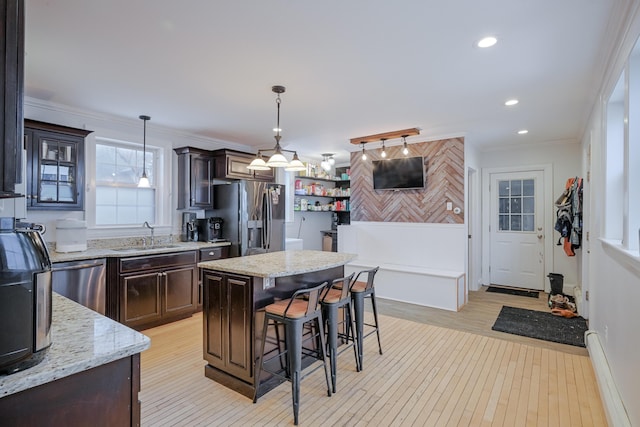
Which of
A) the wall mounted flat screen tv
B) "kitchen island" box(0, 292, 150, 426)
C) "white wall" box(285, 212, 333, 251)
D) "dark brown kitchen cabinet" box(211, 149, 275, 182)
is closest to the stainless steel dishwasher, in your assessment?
"dark brown kitchen cabinet" box(211, 149, 275, 182)

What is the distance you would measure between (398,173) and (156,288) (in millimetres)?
3747

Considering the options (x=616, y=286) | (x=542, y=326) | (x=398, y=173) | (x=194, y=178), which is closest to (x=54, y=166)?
(x=194, y=178)

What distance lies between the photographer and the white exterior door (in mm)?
5633

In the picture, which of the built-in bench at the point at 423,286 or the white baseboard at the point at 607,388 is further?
the built-in bench at the point at 423,286

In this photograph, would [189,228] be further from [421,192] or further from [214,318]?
[421,192]

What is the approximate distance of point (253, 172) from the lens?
17.8ft

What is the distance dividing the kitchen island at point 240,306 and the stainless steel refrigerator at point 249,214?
79.0 inches

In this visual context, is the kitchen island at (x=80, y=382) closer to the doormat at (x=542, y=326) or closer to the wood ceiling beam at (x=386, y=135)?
the doormat at (x=542, y=326)

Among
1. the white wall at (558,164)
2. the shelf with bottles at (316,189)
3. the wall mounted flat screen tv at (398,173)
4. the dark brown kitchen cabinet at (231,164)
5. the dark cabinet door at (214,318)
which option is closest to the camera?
the dark cabinet door at (214,318)

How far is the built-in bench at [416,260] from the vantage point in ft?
15.3

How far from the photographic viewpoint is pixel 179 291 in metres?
4.16

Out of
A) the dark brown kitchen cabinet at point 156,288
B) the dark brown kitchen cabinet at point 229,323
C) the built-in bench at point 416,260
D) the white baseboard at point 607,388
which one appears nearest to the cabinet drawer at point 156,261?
the dark brown kitchen cabinet at point 156,288

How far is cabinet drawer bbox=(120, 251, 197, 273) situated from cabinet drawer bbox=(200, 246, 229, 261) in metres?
0.13

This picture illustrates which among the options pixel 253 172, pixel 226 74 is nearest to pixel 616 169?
pixel 226 74
